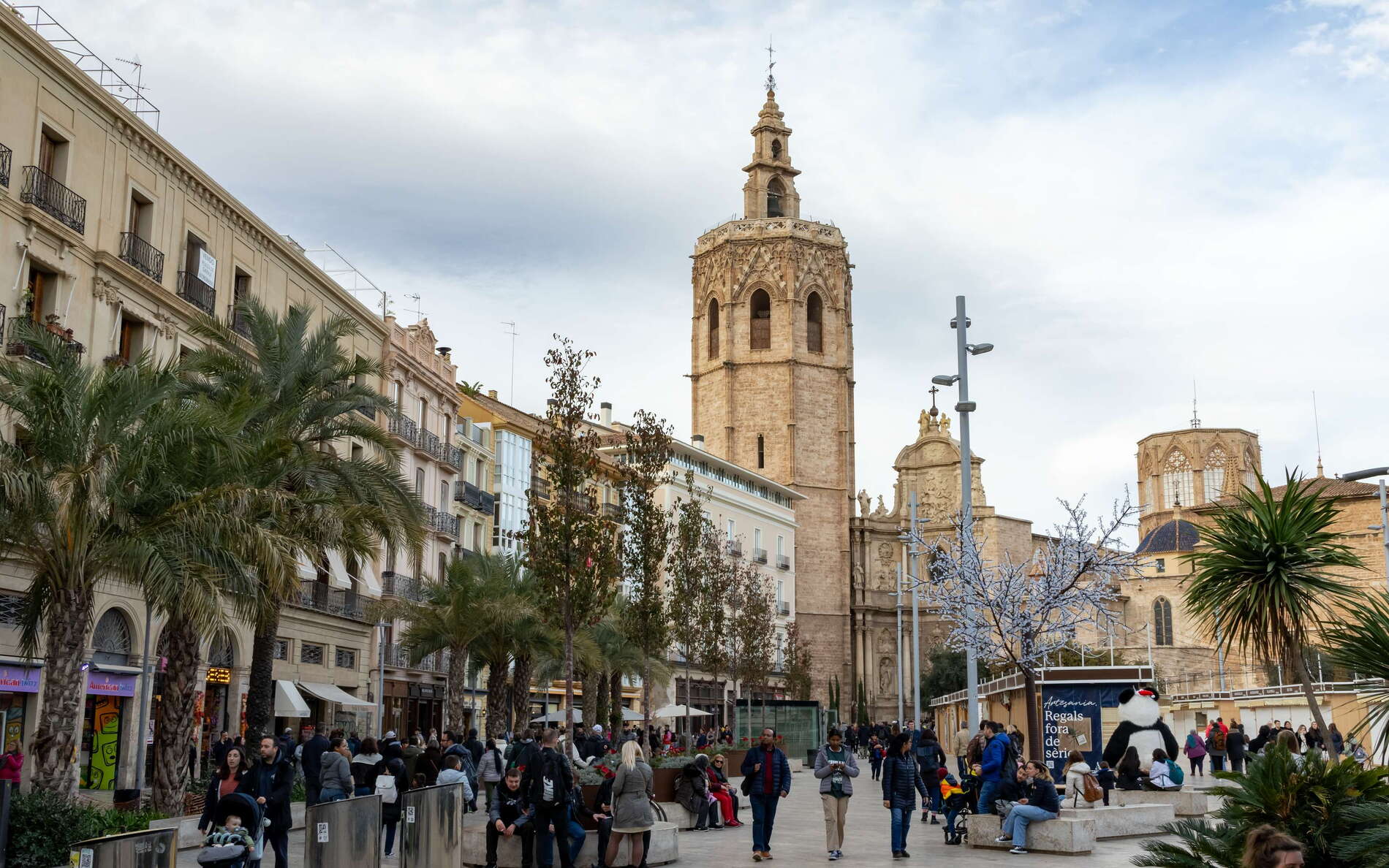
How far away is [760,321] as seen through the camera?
294ft

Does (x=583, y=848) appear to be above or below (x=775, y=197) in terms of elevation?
below

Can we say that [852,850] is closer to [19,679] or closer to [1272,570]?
[1272,570]

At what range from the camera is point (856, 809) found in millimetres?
25766

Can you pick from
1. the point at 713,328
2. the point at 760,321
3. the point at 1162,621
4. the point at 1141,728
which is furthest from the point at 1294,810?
the point at 1162,621

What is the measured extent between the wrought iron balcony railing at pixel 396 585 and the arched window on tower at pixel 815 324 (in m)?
51.1

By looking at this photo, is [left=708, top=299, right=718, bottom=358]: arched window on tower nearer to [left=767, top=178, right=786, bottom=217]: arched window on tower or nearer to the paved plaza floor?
[left=767, top=178, right=786, bottom=217]: arched window on tower

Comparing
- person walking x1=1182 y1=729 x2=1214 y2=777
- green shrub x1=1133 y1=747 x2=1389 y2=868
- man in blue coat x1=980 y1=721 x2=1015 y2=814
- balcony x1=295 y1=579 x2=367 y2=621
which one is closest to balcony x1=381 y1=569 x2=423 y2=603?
balcony x1=295 y1=579 x2=367 y2=621

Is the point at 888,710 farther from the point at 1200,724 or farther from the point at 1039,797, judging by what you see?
the point at 1039,797

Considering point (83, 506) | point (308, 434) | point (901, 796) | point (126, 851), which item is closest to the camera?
point (126, 851)

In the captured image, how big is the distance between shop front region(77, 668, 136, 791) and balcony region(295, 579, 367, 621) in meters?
6.77

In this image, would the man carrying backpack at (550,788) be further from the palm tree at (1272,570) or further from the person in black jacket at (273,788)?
the palm tree at (1272,570)

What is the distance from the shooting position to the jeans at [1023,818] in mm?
16391

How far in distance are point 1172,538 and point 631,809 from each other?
96.2 metres

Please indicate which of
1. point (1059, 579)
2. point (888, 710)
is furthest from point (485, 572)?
point (888, 710)
